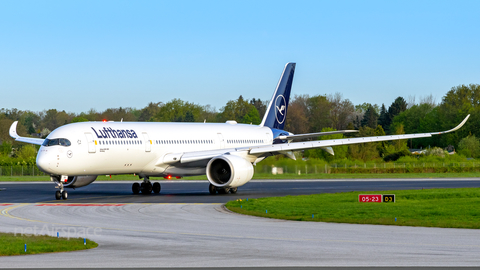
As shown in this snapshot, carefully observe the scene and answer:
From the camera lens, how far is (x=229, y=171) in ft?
117

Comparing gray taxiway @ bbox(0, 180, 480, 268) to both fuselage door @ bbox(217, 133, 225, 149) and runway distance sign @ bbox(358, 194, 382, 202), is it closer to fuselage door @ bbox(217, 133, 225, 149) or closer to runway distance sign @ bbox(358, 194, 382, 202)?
runway distance sign @ bbox(358, 194, 382, 202)

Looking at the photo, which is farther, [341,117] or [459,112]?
[341,117]

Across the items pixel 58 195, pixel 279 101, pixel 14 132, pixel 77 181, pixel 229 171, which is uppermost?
pixel 279 101

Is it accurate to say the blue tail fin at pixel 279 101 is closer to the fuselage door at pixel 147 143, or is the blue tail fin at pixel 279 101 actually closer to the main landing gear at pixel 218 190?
the main landing gear at pixel 218 190

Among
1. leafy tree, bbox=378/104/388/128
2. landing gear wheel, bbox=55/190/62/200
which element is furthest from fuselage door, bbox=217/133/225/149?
leafy tree, bbox=378/104/388/128

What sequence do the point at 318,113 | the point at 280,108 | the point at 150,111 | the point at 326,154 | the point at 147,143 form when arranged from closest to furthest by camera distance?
the point at 147,143 → the point at 280,108 → the point at 326,154 → the point at 318,113 → the point at 150,111

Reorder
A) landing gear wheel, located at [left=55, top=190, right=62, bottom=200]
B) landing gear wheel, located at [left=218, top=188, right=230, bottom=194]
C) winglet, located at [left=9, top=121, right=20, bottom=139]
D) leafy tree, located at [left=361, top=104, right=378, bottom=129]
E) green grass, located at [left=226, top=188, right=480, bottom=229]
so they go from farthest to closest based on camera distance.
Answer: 1. leafy tree, located at [left=361, top=104, right=378, bottom=129]
2. winglet, located at [left=9, top=121, right=20, bottom=139]
3. landing gear wheel, located at [left=218, top=188, right=230, bottom=194]
4. landing gear wheel, located at [left=55, top=190, right=62, bottom=200]
5. green grass, located at [left=226, top=188, right=480, bottom=229]

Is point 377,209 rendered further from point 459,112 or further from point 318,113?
point 318,113

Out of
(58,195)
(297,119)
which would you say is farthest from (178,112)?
(58,195)

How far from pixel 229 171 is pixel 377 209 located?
1236 centimetres

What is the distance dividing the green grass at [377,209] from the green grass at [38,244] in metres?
8.78

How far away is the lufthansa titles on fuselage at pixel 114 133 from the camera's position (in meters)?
32.8

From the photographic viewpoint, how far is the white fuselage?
30.9 m

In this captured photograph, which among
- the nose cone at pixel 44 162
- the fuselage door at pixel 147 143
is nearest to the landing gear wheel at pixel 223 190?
the fuselage door at pixel 147 143
